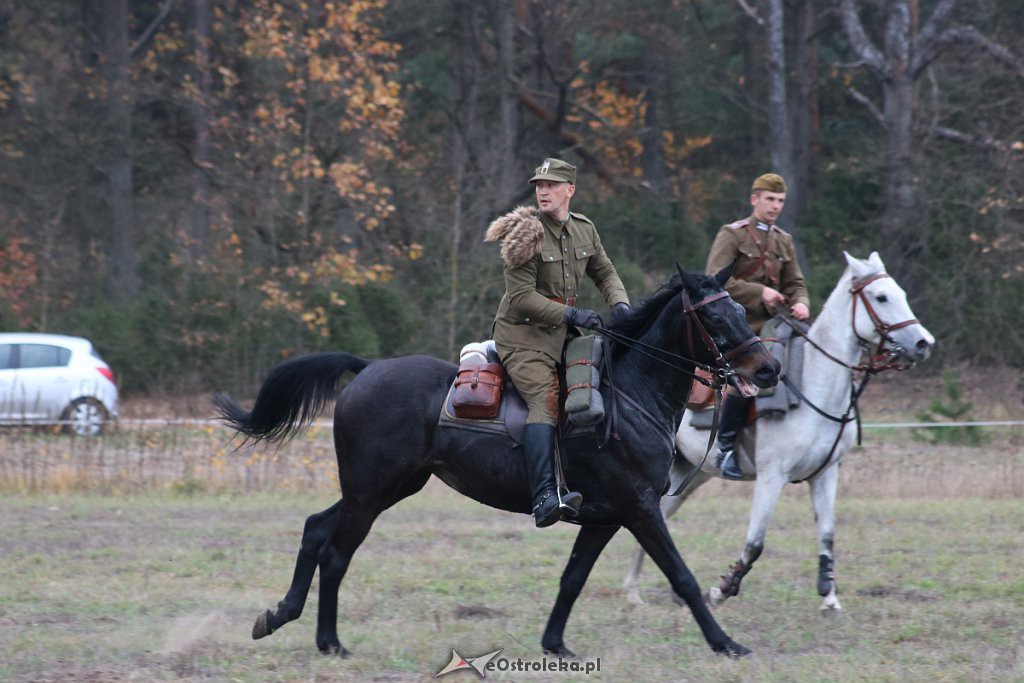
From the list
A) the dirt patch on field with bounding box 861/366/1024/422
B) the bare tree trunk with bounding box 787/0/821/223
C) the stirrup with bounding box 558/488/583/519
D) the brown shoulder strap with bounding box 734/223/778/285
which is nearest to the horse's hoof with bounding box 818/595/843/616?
the brown shoulder strap with bounding box 734/223/778/285

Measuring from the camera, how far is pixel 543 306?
6.78 m

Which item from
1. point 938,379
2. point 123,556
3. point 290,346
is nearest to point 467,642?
point 123,556

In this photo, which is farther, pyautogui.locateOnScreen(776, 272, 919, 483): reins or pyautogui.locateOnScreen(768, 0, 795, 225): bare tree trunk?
pyautogui.locateOnScreen(768, 0, 795, 225): bare tree trunk

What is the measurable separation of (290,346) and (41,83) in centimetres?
873

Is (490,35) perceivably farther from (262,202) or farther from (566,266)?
(566,266)

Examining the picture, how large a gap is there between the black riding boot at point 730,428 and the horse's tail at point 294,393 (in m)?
2.67

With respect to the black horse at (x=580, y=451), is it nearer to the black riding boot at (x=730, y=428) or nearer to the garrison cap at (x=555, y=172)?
the garrison cap at (x=555, y=172)

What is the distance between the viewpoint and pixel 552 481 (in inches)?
264

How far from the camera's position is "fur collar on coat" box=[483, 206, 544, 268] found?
6781 mm

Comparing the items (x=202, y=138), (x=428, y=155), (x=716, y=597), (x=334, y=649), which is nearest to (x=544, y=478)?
(x=334, y=649)

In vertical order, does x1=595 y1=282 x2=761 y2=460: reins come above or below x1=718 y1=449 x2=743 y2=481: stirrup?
above

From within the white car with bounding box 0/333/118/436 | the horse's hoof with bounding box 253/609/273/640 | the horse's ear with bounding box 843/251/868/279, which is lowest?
the horse's hoof with bounding box 253/609/273/640

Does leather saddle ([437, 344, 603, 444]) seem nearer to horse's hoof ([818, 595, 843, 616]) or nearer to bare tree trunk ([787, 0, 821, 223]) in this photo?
horse's hoof ([818, 595, 843, 616])

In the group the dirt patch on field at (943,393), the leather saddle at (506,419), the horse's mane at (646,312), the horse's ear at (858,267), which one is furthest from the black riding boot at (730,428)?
the dirt patch on field at (943,393)
